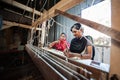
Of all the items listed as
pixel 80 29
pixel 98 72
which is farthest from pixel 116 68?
pixel 80 29

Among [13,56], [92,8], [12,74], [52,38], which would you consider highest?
[92,8]

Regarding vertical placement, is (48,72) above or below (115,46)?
below

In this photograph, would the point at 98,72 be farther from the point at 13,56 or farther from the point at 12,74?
the point at 13,56

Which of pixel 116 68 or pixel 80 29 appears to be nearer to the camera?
pixel 116 68

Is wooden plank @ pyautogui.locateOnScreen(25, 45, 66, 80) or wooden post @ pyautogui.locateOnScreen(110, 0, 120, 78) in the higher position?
wooden post @ pyautogui.locateOnScreen(110, 0, 120, 78)

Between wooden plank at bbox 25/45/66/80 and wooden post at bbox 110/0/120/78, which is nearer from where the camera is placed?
wooden post at bbox 110/0/120/78

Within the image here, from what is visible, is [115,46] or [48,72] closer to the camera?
[115,46]

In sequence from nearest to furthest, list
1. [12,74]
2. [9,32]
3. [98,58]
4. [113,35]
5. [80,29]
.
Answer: [113,35] → [80,29] → [12,74] → [98,58] → [9,32]

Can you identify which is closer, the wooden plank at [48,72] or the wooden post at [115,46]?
the wooden post at [115,46]

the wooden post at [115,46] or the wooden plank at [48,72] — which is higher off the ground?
the wooden post at [115,46]

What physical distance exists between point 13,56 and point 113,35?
2.94m

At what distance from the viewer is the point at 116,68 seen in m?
0.38

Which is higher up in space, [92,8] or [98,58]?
[92,8]

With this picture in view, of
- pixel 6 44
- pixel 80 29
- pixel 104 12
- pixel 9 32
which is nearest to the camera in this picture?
pixel 80 29
